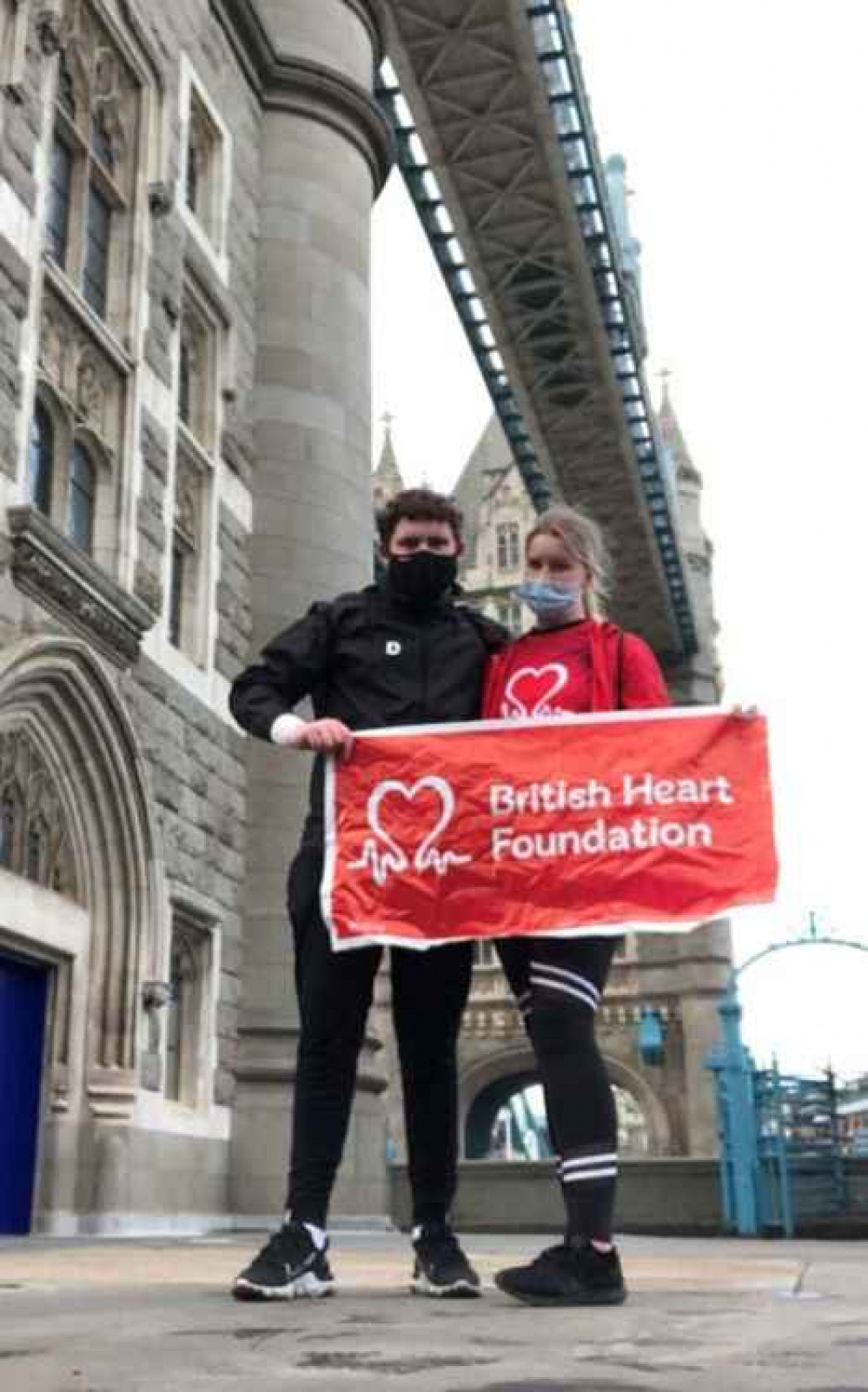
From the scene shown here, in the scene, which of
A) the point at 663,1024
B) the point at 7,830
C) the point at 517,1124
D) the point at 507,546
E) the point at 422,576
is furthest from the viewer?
the point at 517,1124

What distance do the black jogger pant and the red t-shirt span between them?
2.20ft

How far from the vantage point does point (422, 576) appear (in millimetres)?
4113

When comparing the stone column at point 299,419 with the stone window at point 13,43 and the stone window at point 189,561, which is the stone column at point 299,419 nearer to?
the stone window at point 189,561

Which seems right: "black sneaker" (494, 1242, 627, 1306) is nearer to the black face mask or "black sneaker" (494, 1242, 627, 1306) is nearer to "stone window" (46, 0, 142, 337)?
the black face mask

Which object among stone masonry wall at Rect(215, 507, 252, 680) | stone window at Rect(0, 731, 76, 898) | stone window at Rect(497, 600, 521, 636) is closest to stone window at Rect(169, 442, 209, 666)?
stone masonry wall at Rect(215, 507, 252, 680)

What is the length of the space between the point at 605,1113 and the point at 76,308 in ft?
31.4

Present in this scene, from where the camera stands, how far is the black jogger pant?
12.6 feet

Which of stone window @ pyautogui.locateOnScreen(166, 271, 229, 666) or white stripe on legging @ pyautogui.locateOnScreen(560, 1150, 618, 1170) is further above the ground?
stone window @ pyautogui.locateOnScreen(166, 271, 229, 666)

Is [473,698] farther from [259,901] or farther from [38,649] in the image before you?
[259,901]

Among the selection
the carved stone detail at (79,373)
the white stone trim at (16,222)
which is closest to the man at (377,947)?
the white stone trim at (16,222)

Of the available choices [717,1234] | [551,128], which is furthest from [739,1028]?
[551,128]

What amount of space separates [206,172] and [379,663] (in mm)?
12607

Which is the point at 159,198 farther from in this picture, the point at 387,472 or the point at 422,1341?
the point at 387,472

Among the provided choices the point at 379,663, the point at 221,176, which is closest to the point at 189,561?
the point at 221,176
